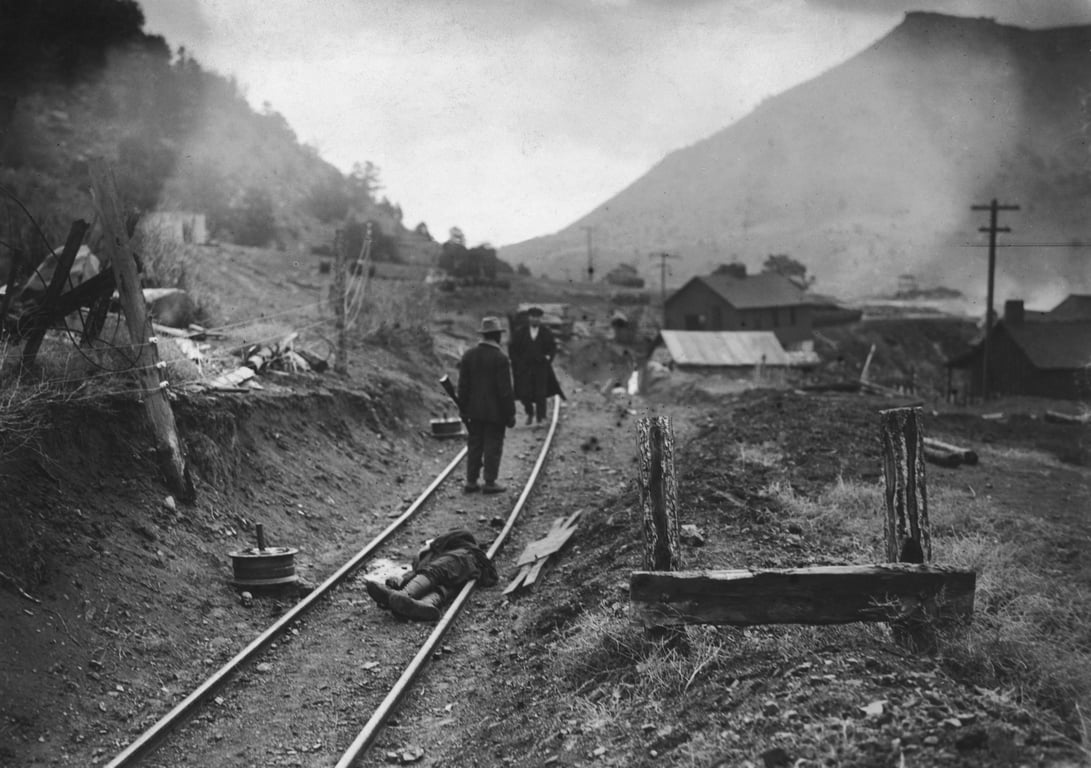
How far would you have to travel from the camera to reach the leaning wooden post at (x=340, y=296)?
17.7 meters

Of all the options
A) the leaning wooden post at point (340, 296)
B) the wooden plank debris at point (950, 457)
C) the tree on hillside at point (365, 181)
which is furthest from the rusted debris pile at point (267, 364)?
the tree on hillside at point (365, 181)

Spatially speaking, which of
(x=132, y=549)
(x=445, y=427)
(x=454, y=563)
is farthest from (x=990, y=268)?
(x=132, y=549)

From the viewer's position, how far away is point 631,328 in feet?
189

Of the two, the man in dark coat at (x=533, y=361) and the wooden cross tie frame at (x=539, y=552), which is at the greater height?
the man in dark coat at (x=533, y=361)

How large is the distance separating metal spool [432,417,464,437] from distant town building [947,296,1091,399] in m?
33.7

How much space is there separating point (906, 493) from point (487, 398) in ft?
25.8

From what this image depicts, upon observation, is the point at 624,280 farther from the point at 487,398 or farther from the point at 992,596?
the point at 992,596

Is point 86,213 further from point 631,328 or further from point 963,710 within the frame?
point 631,328

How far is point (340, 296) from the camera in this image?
58.9 ft

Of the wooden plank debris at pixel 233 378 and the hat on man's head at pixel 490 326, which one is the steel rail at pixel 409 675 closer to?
the hat on man's head at pixel 490 326

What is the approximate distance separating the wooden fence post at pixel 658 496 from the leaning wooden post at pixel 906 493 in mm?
1372

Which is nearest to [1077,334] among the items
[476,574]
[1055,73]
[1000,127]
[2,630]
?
[476,574]

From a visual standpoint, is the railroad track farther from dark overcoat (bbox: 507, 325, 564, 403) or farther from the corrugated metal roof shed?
the corrugated metal roof shed

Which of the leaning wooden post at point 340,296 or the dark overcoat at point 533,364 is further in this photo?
the dark overcoat at point 533,364
